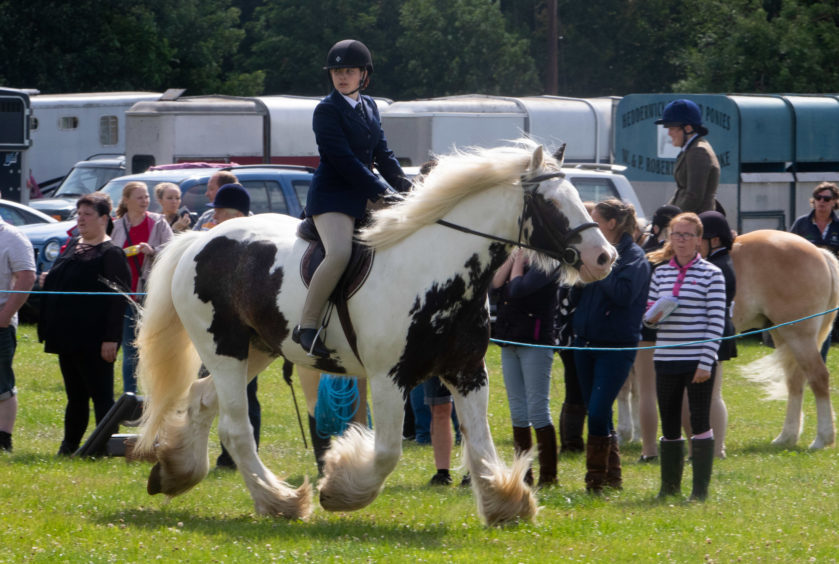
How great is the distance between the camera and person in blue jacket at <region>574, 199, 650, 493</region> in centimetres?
793

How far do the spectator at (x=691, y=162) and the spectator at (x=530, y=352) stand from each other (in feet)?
8.26

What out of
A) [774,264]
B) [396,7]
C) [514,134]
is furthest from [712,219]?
[396,7]

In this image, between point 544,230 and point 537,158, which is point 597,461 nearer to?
point 544,230

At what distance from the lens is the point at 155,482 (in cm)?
754

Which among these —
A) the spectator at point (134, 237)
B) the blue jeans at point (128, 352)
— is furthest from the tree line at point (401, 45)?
the blue jeans at point (128, 352)

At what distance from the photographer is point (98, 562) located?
19.3 feet

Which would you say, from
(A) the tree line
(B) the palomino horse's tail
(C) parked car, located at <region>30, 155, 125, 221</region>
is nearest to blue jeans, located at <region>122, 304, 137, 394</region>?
(B) the palomino horse's tail

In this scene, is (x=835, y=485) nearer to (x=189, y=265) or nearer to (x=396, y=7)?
(x=189, y=265)

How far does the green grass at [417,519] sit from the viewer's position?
6.17m

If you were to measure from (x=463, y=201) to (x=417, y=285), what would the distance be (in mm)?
537

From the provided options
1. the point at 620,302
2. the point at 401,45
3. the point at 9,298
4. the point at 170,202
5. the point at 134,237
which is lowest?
the point at 9,298

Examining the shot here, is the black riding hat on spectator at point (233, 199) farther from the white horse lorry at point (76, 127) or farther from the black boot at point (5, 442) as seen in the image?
the white horse lorry at point (76, 127)

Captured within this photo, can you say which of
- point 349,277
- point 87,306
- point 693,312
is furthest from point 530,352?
point 87,306

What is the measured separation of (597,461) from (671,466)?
0.47 m
